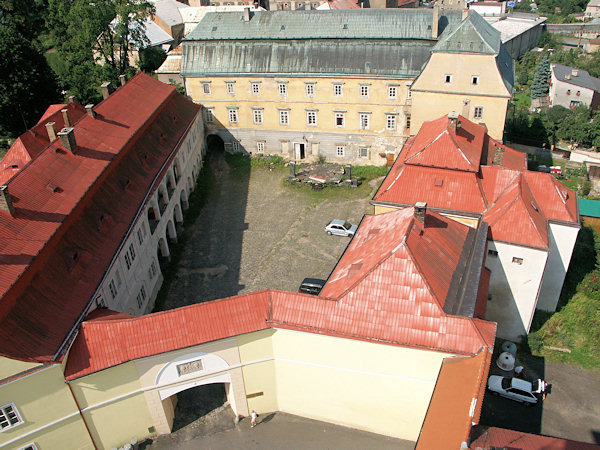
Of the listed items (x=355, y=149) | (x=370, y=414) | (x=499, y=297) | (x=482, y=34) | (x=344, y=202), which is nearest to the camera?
(x=370, y=414)

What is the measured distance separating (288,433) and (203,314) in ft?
27.2

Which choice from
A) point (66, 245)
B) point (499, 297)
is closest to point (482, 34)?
point (499, 297)

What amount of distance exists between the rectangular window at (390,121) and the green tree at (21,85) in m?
37.4

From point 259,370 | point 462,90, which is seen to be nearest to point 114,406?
point 259,370

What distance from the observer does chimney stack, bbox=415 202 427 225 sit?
2850 centimetres

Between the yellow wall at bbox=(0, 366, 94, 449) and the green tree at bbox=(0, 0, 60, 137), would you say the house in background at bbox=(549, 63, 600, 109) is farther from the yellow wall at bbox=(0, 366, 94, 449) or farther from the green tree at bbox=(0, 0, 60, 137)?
the yellow wall at bbox=(0, 366, 94, 449)

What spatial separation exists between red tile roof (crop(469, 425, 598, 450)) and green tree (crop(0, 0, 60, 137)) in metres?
54.0

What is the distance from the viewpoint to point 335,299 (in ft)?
85.1

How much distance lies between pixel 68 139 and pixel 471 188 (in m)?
26.0

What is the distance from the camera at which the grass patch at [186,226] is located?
37.3m

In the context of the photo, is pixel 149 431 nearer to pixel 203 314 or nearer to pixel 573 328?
pixel 203 314

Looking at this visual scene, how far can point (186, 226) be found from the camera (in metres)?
45.4

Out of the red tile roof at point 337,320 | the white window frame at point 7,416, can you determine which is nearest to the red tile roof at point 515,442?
the red tile roof at point 337,320

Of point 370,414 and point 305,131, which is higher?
point 305,131
